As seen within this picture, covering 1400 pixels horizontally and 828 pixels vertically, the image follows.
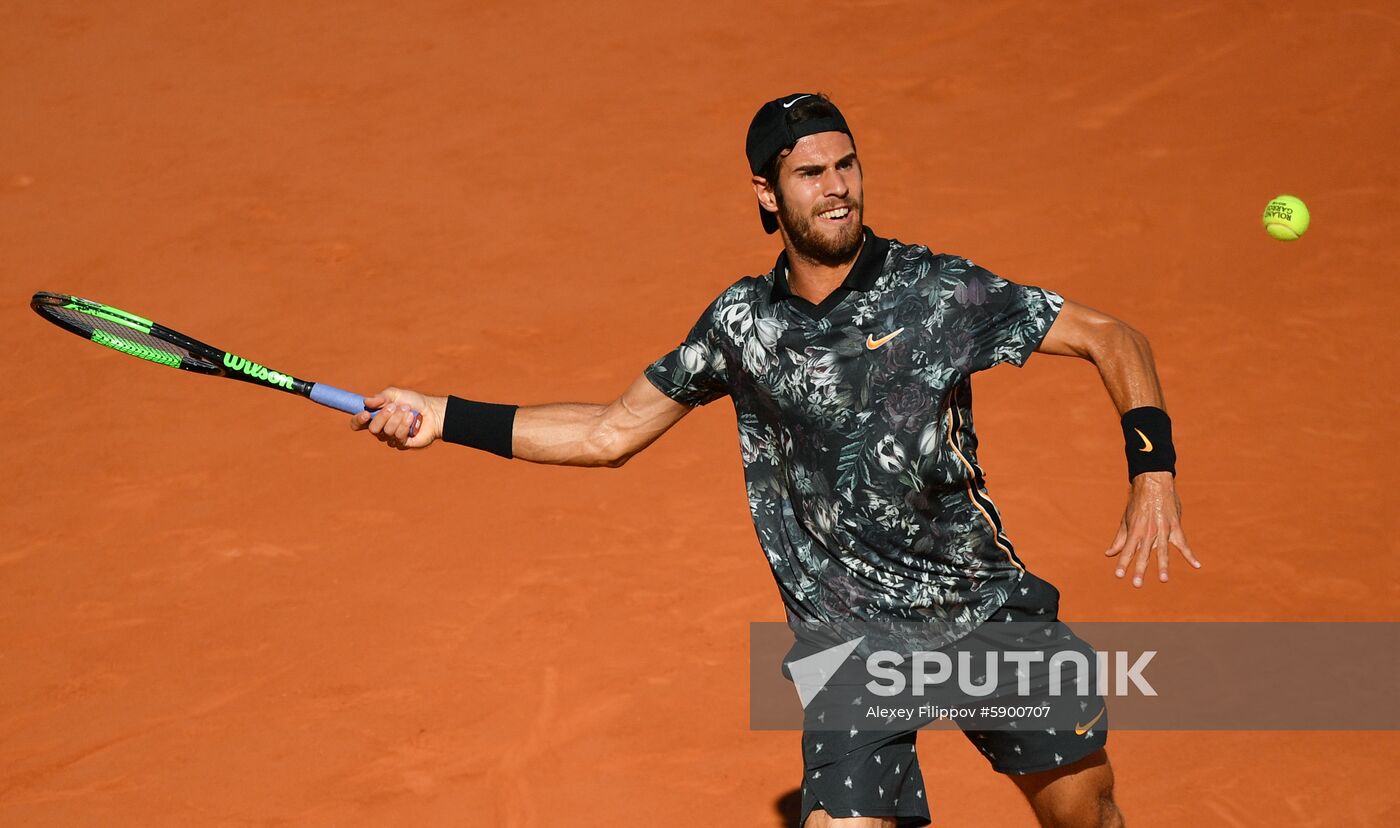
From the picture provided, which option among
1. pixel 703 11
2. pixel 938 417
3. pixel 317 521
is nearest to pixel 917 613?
pixel 938 417

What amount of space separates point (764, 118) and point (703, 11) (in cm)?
847

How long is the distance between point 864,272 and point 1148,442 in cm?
84

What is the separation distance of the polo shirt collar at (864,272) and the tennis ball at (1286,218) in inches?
140

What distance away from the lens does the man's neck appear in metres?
4.26

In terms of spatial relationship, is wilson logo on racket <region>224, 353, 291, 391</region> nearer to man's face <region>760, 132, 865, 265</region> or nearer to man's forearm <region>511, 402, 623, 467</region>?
man's forearm <region>511, 402, 623, 467</region>

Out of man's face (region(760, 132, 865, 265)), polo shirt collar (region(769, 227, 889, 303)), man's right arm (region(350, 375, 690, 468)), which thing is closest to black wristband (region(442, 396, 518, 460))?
man's right arm (region(350, 375, 690, 468))

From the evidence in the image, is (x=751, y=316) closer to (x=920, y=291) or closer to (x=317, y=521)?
(x=920, y=291)

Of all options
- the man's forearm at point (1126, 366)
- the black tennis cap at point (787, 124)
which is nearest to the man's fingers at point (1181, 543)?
the man's forearm at point (1126, 366)

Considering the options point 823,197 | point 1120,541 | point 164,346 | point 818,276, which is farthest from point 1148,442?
point 164,346

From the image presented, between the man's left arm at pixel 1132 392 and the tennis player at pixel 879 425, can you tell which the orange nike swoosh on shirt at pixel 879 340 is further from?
the man's left arm at pixel 1132 392

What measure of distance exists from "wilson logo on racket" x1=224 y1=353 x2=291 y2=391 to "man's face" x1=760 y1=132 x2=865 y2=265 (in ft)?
5.54

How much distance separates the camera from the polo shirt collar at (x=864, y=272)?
422 centimetres

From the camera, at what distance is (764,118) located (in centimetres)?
441

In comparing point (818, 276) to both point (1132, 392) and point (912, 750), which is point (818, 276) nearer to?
point (1132, 392)
